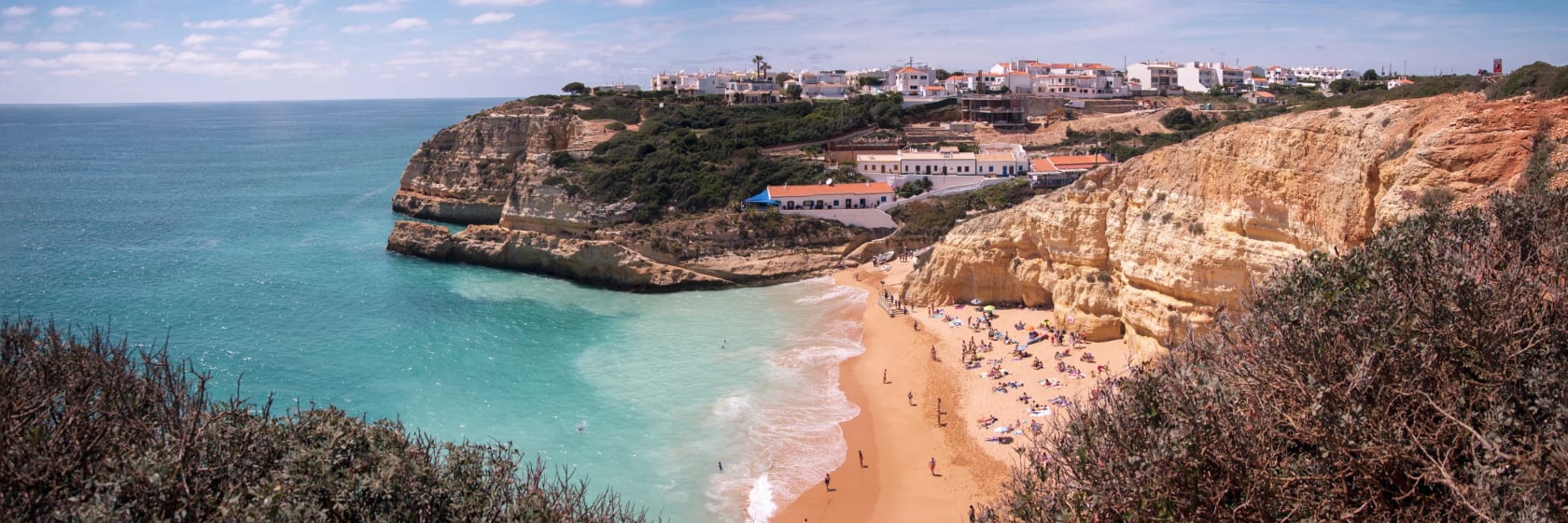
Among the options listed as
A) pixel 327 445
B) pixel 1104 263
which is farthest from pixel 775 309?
pixel 327 445

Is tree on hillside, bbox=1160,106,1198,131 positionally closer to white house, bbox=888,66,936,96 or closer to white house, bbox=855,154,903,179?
white house, bbox=888,66,936,96

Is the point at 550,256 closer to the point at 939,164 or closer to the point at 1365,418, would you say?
the point at 939,164

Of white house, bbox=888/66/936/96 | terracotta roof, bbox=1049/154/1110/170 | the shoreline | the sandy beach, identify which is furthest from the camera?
white house, bbox=888/66/936/96

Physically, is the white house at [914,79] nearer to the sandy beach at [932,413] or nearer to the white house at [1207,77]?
the white house at [1207,77]

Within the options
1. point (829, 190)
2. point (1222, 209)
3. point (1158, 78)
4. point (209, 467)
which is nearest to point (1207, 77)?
point (1158, 78)

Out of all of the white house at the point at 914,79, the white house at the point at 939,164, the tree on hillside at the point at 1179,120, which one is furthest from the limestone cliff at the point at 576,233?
the white house at the point at 914,79

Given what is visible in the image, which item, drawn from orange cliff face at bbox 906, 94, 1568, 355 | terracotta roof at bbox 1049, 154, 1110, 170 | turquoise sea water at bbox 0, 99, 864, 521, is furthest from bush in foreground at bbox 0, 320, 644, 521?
terracotta roof at bbox 1049, 154, 1110, 170

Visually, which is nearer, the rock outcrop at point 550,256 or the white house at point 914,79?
the rock outcrop at point 550,256
